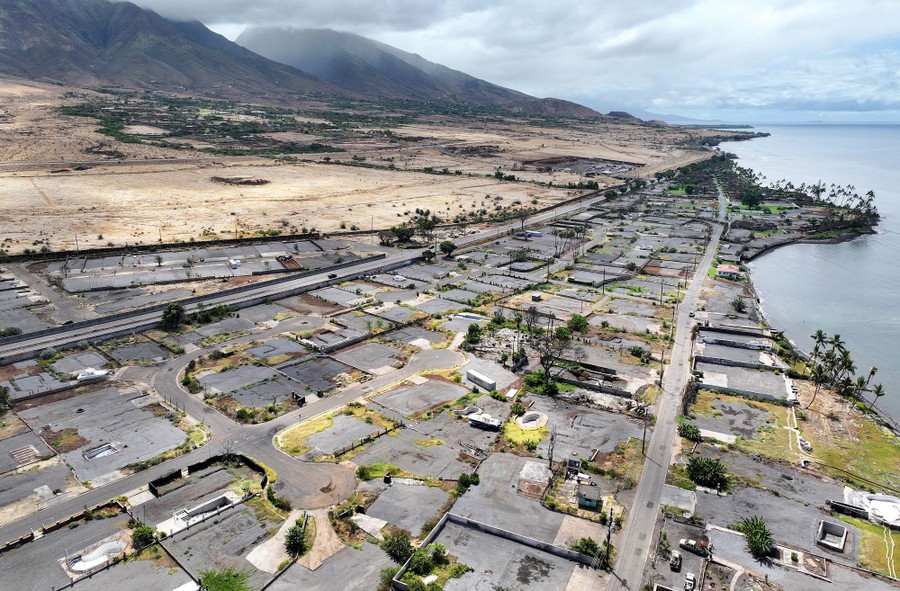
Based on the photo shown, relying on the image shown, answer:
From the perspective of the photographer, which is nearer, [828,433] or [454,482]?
[454,482]

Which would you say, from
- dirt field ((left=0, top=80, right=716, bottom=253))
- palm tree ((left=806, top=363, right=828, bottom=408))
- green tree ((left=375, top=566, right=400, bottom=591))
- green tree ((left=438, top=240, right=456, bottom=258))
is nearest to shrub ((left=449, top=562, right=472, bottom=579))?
green tree ((left=375, top=566, right=400, bottom=591))

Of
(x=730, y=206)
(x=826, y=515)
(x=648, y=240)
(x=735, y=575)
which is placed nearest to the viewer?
(x=735, y=575)

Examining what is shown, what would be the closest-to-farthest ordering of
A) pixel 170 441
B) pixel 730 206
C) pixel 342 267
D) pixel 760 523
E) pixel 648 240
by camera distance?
pixel 760 523 < pixel 170 441 < pixel 342 267 < pixel 648 240 < pixel 730 206

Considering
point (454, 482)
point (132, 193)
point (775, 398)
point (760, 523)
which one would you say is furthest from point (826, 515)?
point (132, 193)

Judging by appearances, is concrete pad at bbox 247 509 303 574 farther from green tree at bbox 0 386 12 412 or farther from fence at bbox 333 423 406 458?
green tree at bbox 0 386 12 412

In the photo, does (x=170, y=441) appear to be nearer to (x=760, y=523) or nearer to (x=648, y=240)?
(x=760, y=523)

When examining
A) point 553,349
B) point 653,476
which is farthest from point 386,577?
point 553,349
